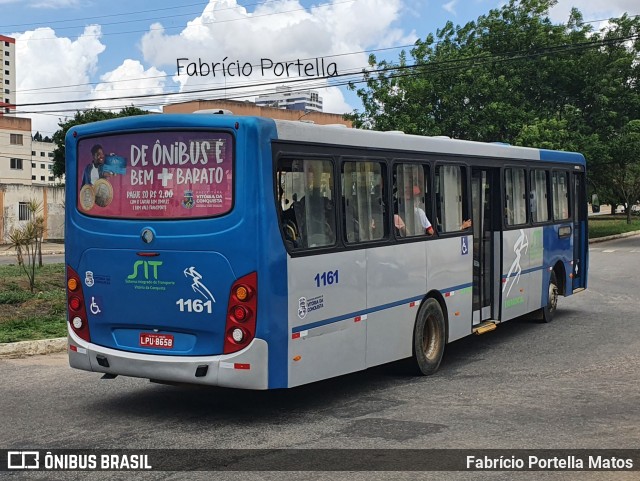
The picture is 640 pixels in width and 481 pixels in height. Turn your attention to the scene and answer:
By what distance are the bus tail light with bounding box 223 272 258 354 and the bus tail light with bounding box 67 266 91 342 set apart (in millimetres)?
1614

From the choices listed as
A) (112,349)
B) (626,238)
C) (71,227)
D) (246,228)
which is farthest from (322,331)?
(626,238)

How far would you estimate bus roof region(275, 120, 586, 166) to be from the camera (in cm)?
798

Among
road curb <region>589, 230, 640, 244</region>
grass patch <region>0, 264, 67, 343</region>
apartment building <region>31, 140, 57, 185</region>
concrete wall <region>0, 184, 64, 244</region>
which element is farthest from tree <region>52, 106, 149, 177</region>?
apartment building <region>31, 140, 57, 185</region>

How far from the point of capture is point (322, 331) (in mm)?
8094

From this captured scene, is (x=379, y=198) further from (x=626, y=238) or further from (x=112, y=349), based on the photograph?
(x=626, y=238)

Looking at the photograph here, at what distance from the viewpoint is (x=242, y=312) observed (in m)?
7.43

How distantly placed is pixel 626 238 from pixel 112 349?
130 feet

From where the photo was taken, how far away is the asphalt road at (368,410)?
22.9 feet

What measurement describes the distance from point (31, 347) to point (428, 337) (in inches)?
210

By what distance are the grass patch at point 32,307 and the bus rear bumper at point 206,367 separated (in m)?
4.77

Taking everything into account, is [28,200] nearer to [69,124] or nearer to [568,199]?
[69,124]

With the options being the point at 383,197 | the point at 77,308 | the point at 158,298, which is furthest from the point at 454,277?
the point at 77,308

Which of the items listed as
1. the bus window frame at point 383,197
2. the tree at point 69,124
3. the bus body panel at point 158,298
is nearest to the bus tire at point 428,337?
the bus window frame at point 383,197

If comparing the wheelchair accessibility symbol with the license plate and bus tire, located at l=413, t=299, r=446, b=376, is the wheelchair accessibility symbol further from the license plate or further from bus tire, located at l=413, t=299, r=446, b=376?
the license plate
